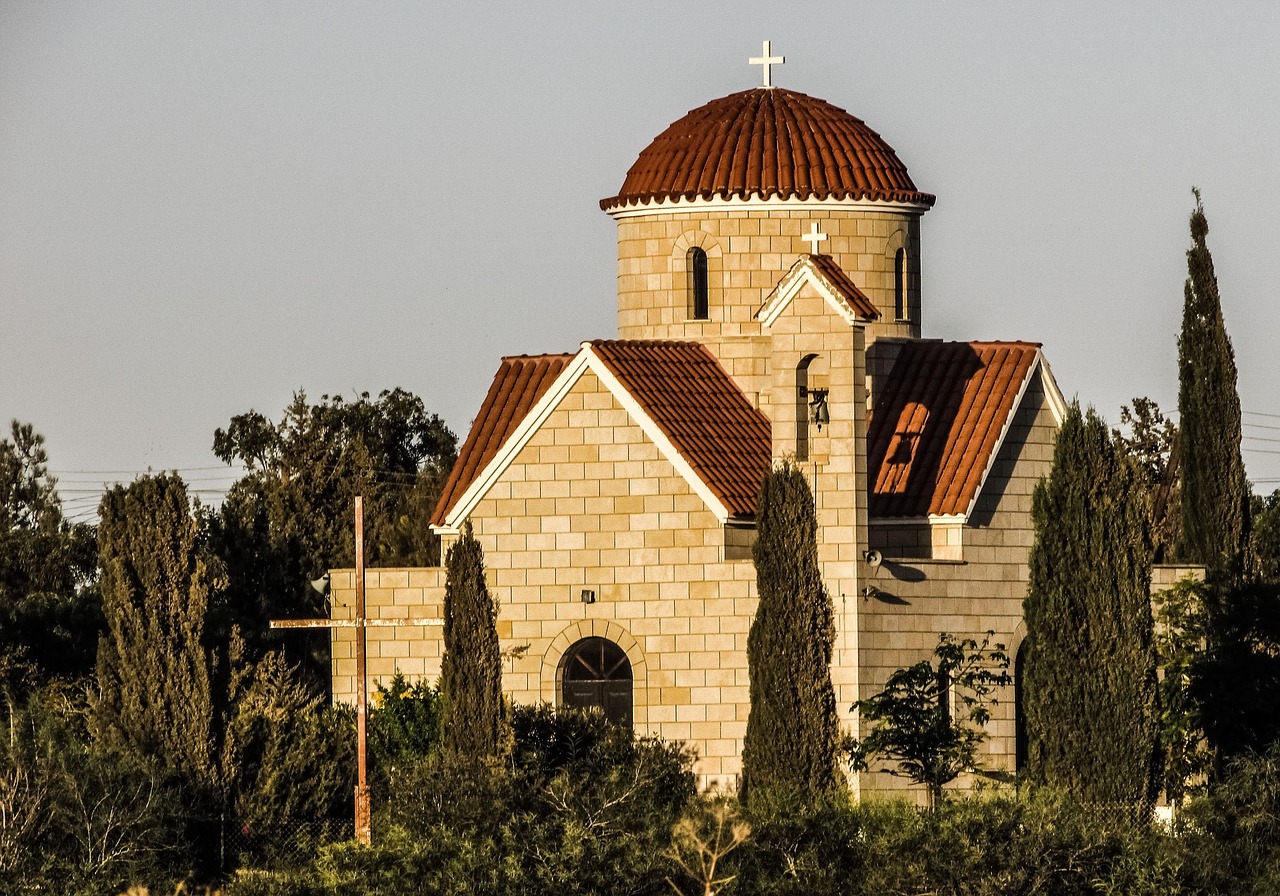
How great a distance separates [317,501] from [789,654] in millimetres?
32551

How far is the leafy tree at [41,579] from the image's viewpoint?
172 ft

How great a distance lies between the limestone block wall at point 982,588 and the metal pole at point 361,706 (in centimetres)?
632

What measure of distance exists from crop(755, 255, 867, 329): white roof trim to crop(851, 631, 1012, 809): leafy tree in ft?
14.4

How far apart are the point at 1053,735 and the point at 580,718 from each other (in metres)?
6.10

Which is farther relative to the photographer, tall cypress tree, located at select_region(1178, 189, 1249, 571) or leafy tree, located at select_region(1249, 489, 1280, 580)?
leafy tree, located at select_region(1249, 489, 1280, 580)

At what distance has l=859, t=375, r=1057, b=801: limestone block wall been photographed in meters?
38.3

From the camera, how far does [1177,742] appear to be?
130 feet

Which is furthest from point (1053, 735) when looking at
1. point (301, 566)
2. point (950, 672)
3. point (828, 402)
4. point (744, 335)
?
point (301, 566)

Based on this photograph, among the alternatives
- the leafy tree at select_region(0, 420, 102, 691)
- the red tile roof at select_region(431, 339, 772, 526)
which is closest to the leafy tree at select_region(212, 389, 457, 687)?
the leafy tree at select_region(0, 420, 102, 691)

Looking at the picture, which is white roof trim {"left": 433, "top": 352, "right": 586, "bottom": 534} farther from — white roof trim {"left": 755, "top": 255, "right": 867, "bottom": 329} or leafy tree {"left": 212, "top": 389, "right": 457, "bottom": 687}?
leafy tree {"left": 212, "top": 389, "right": 457, "bottom": 687}

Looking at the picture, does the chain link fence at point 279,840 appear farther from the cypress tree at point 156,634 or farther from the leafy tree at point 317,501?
the leafy tree at point 317,501

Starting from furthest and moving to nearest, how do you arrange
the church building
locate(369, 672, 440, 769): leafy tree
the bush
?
locate(369, 672, 440, 769): leafy tree
the church building
the bush

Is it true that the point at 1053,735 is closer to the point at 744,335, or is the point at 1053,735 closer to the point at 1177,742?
the point at 1177,742

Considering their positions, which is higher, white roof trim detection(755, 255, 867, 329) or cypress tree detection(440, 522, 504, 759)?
white roof trim detection(755, 255, 867, 329)
